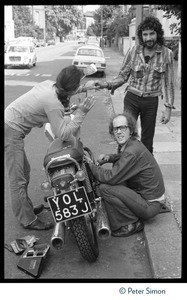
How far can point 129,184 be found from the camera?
3836 millimetres

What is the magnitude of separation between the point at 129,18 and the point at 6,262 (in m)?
33.2

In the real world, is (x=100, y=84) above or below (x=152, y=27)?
below

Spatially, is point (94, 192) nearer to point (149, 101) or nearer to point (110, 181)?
point (110, 181)

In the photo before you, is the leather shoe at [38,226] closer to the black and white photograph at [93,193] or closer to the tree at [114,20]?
the black and white photograph at [93,193]

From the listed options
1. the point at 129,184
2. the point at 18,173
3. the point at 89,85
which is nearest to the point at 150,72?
the point at 89,85

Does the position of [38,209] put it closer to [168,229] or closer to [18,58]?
[168,229]

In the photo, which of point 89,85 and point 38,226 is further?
point 89,85

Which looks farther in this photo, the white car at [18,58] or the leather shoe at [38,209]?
the white car at [18,58]

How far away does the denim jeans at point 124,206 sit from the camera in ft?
11.8

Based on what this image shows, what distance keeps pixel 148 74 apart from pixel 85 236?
7.29ft

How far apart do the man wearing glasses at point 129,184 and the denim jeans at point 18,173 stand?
0.66 meters

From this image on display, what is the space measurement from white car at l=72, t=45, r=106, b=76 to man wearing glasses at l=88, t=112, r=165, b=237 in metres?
14.8

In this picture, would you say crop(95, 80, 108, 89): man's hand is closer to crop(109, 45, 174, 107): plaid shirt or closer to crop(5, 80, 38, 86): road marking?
crop(109, 45, 174, 107): plaid shirt

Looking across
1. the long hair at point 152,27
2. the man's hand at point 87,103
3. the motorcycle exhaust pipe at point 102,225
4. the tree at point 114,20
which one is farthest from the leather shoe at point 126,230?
the tree at point 114,20
